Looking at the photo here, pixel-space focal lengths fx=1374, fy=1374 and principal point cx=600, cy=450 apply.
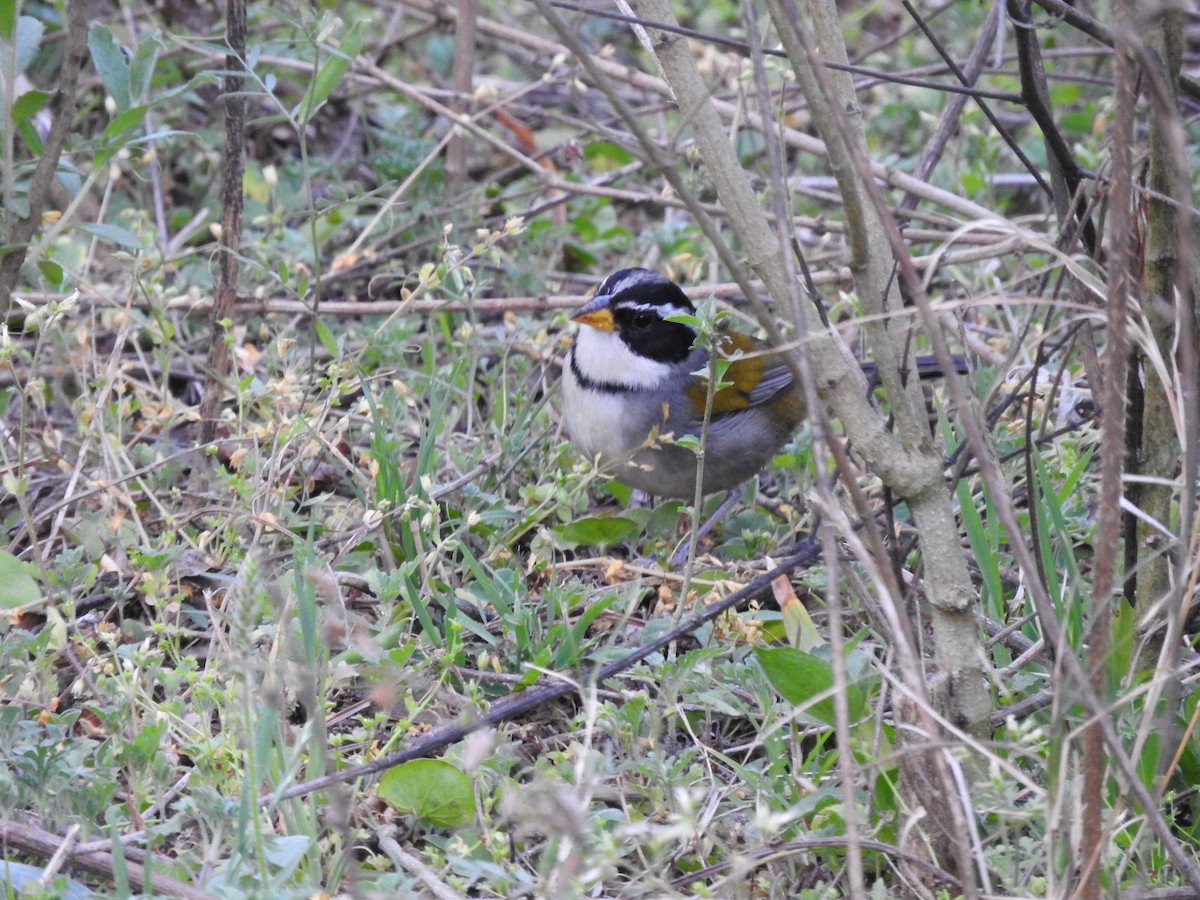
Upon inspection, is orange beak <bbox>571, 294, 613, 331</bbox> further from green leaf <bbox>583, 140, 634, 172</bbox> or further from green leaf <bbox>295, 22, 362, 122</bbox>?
green leaf <bbox>583, 140, 634, 172</bbox>

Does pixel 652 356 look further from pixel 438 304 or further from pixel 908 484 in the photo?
pixel 908 484

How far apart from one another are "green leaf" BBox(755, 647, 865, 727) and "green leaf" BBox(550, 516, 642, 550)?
1263 mm

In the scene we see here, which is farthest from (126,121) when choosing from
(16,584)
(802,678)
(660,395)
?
(802,678)

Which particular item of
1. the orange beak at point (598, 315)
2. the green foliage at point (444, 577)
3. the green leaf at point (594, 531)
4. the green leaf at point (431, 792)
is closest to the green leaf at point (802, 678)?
the green foliage at point (444, 577)

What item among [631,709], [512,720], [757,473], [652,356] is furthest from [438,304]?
[631,709]

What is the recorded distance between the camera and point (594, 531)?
410cm

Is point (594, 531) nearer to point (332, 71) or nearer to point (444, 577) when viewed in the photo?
point (444, 577)

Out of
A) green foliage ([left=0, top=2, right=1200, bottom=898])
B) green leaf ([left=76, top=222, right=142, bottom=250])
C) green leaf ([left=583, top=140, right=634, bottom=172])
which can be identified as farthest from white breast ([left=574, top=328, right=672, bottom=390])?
green leaf ([left=583, top=140, right=634, bottom=172])

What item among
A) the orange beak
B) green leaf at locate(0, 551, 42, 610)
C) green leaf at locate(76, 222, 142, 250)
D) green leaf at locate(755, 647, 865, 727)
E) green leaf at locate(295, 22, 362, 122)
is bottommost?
green leaf at locate(0, 551, 42, 610)

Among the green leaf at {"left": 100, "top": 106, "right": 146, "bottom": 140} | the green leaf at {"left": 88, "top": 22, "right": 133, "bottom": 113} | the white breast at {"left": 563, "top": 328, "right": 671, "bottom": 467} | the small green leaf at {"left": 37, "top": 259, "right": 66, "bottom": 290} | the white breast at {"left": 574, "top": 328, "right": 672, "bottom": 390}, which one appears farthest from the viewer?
the white breast at {"left": 574, "top": 328, "right": 672, "bottom": 390}

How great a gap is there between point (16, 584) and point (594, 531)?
160 cm

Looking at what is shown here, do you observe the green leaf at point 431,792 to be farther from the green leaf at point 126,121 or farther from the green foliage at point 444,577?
the green leaf at point 126,121

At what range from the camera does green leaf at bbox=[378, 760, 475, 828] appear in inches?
107

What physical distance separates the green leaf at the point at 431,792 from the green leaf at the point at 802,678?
2.14 ft
